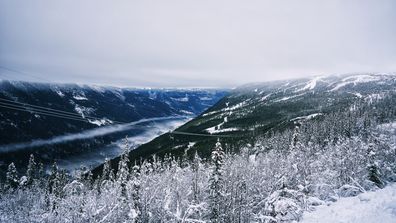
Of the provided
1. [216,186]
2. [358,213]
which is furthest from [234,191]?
[358,213]

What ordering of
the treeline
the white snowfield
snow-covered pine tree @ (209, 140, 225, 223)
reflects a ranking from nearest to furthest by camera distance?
the white snowfield → the treeline → snow-covered pine tree @ (209, 140, 225, 223)

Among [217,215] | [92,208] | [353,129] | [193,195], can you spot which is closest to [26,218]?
[92,208]

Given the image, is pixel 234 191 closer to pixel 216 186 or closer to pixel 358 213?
pixel 216 186

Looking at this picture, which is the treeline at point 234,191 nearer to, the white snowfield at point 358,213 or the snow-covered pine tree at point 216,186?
the snow-covered pine tree at point 216,186

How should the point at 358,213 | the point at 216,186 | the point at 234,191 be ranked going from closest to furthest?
1. the point at 358,213
2. the point at 216,186
3. the point at 234,191

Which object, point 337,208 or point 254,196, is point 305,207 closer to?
point 337,208

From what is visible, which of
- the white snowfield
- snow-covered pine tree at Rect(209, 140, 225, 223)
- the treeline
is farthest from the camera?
snow-covered pine tree at Rect(209, 140, 225, 223)

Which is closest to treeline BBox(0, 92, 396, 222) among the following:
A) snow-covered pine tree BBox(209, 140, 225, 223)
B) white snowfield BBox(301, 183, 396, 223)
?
snow-covered pine tree BBox(209, 140, 225, 223)

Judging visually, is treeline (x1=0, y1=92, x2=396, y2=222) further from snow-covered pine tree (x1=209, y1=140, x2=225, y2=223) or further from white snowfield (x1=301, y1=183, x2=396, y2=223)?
white snowfield (x1=301, y1=183, x2=396, y2=223)

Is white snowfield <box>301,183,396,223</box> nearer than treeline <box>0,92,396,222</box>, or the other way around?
white snowfield <box>301,183,396,223</box>

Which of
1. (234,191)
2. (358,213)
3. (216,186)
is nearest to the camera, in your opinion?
(358,213)

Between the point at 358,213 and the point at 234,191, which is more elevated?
the point at 358,213
